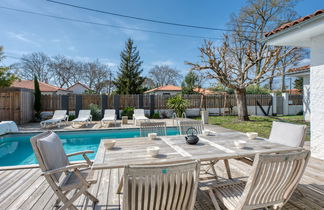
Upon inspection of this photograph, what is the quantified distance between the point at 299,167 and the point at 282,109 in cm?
1496

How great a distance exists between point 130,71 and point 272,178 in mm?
19959

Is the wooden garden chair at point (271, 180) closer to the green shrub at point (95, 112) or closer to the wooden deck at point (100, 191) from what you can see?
the wooden deck at point (100, 191)

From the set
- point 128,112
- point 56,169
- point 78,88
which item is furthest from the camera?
point 78,88

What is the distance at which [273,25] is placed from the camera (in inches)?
600

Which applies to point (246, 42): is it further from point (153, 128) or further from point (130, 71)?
point (153, 128)

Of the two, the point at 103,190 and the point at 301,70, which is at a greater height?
the point at 301,70

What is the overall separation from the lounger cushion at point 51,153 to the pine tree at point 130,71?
59.3ft

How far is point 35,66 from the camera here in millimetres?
23406

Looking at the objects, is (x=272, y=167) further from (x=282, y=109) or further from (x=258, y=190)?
(x=282, y=109)

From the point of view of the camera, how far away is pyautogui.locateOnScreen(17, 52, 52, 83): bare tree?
2281 cm

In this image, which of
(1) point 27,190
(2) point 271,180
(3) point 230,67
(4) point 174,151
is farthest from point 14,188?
(3) point 230,67

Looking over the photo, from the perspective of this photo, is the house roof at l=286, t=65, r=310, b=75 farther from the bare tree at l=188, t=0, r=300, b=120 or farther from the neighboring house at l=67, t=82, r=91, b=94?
the neighboring house at l=67, t=82, r=91, b=94

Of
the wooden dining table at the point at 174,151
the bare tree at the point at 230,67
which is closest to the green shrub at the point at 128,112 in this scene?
the bare tree at the point at 230,67

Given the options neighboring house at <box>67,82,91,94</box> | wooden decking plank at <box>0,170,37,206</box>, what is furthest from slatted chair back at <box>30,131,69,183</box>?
neighboring house at <box>67,82,91,94</box>
